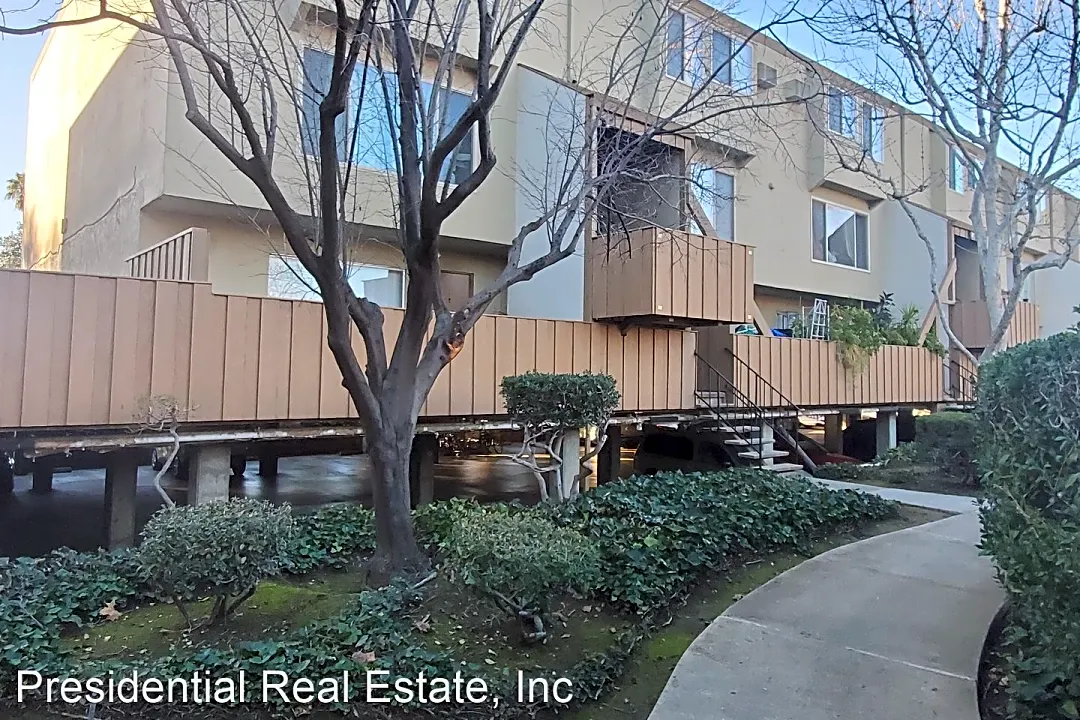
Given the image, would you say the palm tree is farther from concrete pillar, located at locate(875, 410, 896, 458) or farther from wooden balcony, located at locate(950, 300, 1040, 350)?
wooden balcony, located at locate(950, 300, 1040, 350)

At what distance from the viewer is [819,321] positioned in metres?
15.3

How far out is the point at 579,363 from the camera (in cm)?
955

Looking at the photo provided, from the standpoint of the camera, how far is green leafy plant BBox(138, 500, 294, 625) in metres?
3.96

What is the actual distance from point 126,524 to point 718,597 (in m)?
5.53

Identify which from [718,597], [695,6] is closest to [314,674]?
[718,597]

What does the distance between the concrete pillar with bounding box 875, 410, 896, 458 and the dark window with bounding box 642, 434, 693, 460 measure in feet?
13.8

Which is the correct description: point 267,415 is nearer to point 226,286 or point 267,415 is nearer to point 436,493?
point 226,286

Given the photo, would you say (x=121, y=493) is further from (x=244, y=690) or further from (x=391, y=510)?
(x=244, y=690)

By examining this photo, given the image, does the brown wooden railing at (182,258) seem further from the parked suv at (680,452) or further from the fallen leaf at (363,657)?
the parked suv at (680,452)

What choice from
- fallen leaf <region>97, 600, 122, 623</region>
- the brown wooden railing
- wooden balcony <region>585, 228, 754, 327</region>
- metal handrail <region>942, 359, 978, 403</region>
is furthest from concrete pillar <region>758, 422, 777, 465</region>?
fallen leaf <region>97, 600, 122, 623</region>

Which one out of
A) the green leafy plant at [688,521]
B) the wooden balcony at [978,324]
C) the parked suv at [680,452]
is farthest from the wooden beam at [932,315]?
the green leafy plant at [688,521]

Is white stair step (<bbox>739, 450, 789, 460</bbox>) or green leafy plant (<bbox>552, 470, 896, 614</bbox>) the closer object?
green leafy plant (<bbox>552, 470, 896, 614</bbox>)

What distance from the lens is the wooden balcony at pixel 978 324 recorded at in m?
16.1

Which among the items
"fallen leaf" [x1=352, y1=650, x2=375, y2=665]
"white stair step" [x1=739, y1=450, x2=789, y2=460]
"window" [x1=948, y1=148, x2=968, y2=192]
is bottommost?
"fallen leaf" [x1=352, y1=650, x2=375, y2=665]
